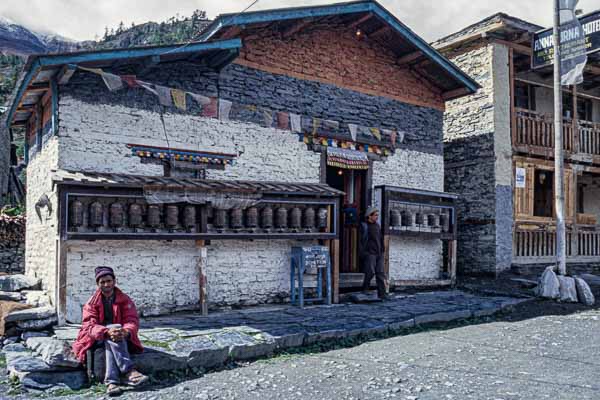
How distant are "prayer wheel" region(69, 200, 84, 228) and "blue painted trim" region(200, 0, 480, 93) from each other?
13.1 feet

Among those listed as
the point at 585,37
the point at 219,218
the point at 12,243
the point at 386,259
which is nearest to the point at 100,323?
the point at 219,218

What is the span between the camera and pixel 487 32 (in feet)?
46.1

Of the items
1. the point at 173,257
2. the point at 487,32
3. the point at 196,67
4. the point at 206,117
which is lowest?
the point at 173,257

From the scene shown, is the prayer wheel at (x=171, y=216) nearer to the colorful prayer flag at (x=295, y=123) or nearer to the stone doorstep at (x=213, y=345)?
the stone doorstep at (x=213, y=345)

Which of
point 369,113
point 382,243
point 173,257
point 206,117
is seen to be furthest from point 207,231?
point 369,113

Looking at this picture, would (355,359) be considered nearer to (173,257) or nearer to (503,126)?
(173,257)

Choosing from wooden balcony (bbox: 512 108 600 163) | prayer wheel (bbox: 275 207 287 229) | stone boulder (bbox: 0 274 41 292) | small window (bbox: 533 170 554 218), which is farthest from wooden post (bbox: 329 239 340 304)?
small window (bbox: 533 170 554 218)

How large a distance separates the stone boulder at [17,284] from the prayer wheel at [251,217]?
12.8 ft

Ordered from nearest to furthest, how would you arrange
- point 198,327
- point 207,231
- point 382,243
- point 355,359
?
1. point 355,359
2. point 198,327
3. point 207,231
4. point 382,243

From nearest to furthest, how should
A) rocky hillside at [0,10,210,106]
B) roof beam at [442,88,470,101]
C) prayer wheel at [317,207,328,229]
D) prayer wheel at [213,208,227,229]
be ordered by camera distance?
1. prayer wheel at [213,208,227,229]
2. prayer wheel at [317,207,328,229]
3. roof beam at [442,88,470,101]
4. rocky hillside at [0,10,210,106]

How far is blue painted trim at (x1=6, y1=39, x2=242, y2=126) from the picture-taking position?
7.59 m

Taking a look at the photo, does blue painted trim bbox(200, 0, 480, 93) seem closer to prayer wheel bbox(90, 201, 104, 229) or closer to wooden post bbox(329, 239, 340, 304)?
prayer wheel bbox(90, 201, 104, 229)

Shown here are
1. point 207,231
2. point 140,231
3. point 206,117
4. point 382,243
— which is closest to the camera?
point 140,231

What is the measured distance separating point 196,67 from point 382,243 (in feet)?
17.0
